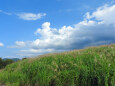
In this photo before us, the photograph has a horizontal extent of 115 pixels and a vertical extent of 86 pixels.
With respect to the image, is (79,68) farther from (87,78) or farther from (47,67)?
(47,67)

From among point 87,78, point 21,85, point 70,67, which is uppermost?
point 70,67

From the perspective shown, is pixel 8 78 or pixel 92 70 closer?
pixel 92 70

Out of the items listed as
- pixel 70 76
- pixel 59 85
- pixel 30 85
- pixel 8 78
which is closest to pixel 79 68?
pixel 70 76

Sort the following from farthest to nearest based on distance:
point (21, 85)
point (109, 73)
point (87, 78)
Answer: point (21, 85) < point (87, 78) < point (109, 73)

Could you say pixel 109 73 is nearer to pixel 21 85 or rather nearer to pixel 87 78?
pixel 87 78

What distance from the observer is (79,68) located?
5.63 meters

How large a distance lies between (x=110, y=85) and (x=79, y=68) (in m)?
1.49

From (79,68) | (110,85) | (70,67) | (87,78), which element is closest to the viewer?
(110,85)

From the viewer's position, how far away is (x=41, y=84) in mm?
5844

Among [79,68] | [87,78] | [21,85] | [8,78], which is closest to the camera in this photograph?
[87,78]

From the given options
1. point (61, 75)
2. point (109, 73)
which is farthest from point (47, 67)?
point (109, 73)

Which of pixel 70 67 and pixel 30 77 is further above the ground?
pixel 70 67

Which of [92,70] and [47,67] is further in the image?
[47,67]

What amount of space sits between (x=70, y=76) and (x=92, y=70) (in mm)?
1003
